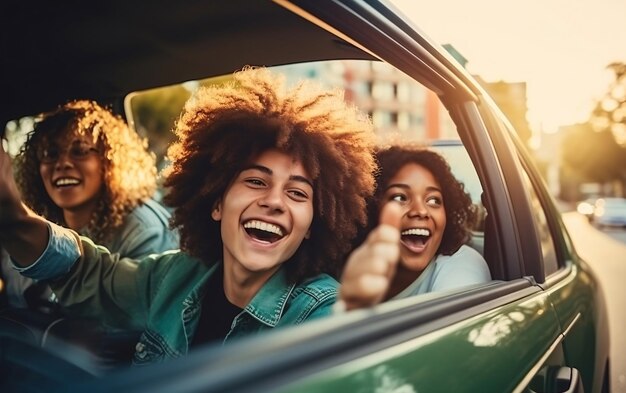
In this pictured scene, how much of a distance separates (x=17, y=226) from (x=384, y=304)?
1207 millimetres

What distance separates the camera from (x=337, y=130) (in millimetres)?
2314

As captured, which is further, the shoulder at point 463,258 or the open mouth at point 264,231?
the shoulder at point 463,258

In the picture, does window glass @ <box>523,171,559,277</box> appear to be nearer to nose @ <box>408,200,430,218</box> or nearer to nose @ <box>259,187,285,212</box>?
nose @ <box>408,200,430,218</box>

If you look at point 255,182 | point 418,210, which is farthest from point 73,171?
point 418,210

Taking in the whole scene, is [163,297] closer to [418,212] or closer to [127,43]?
[418,212]

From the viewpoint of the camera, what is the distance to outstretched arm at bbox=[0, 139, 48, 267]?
1.96 metres

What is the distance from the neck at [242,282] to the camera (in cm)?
214

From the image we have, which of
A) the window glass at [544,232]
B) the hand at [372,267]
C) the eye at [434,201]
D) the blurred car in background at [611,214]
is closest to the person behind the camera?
the hand at [372,267]

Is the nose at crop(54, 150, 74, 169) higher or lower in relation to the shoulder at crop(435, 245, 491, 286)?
higher

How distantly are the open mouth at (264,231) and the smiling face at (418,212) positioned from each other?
691mm

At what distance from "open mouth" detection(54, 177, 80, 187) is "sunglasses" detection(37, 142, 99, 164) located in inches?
3.4

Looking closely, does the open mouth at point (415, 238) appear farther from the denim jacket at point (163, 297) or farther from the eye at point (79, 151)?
the eye at point (79, 151)

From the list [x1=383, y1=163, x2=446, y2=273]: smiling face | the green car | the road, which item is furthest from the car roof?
the road

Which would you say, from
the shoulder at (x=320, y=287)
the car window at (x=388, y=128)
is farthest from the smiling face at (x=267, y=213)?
the car window at (x=388, y=128)
